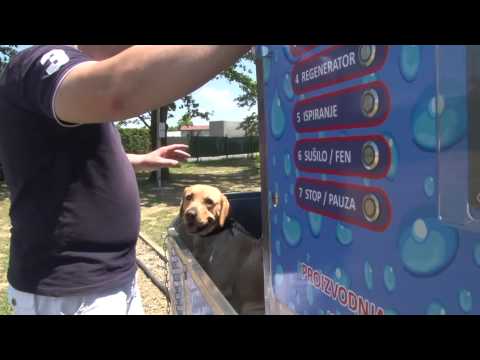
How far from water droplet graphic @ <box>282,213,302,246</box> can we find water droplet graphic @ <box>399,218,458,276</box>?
657 millimetres

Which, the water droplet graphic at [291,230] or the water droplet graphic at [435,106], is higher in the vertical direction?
the water droplet graphic at [435,106]

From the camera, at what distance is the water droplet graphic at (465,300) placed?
1.04 m

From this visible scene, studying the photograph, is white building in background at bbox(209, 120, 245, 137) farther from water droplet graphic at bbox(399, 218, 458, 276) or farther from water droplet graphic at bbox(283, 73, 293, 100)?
water droplet graphic at bbox(399, 218, 458, 276)

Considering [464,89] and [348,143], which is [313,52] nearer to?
[348,143]

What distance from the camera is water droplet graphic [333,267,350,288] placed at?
152cm

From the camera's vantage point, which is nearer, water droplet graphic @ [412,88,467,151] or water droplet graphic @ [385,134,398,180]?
water droplet graphic @ [412,88,467,151]

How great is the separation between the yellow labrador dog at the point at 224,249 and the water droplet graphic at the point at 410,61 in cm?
191

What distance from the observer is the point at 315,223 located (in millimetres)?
1736

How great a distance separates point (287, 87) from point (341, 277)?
827 millimetres

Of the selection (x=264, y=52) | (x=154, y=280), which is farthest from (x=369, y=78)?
(x=154, y=280)

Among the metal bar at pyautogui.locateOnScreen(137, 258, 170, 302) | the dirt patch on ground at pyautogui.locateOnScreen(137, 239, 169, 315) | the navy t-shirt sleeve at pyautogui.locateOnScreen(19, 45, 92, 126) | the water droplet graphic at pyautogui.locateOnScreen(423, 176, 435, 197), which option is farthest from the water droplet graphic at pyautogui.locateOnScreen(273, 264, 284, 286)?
the metal bar at pyautogui.locateOnScreen(137, 258, 170, 302)

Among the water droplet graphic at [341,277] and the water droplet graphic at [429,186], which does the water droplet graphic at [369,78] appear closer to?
the water droplet graphic at [429,186]

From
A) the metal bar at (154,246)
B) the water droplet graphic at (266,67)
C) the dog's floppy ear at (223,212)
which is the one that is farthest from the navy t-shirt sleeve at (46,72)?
the metal bar at (154,246)

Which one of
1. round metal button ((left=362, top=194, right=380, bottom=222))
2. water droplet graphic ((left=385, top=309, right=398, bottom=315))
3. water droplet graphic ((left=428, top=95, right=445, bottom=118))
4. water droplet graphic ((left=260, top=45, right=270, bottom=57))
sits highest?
water droplet graphic ((left=260, top=45, right=270, bottom=57))
